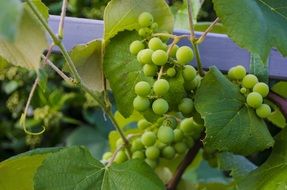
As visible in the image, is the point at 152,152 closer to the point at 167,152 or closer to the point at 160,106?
the point at 167,152

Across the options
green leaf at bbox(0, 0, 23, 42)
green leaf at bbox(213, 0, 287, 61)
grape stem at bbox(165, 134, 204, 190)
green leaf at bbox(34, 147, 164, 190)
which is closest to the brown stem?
grape stem at bbox(165, 134, 204, 190)

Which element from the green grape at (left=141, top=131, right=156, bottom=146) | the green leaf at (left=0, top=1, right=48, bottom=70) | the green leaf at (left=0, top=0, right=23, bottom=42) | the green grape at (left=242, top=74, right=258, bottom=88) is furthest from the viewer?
the green grape at (left=141, top=131, right=156, bottom=146)

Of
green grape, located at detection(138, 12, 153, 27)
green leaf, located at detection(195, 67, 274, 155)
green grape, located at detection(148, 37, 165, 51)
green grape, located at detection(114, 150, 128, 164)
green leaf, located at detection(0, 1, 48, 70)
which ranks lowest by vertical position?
green grape, located at detection(114, 150, 128, 164)

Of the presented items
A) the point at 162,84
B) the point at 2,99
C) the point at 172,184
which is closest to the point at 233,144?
the point at 162,84

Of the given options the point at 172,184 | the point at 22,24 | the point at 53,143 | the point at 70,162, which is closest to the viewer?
the point at 22,24

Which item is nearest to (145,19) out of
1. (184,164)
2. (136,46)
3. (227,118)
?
(136,46)

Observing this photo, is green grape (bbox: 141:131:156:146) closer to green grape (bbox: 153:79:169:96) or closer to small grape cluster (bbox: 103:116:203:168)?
small grape cluster (bbox: 103:116:203:168)

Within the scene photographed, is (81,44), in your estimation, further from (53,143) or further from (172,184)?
(53,143)

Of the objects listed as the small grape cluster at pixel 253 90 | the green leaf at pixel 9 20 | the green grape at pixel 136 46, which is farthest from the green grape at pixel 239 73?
the green leaf at pixel 9 20
